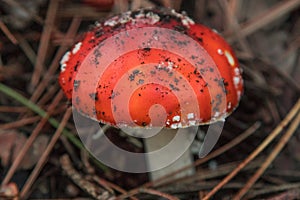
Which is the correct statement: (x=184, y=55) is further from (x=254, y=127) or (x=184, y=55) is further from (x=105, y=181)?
(x=254, y=127)

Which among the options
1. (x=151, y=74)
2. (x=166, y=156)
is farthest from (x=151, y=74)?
(x=166, y=156)

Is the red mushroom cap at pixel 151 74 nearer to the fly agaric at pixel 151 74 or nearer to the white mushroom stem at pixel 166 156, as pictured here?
the fly agaric at pixel 151 74

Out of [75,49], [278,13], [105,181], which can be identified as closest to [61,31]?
[75,49]

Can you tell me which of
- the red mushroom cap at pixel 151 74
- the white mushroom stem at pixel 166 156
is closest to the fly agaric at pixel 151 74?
the red mushroom cap at pixel 151 74

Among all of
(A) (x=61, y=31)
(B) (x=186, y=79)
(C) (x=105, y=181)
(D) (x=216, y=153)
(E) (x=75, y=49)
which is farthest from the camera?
(A) (x=61, y=31)

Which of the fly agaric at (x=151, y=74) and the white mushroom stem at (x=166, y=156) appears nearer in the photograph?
the fly agaric at (x=151, y=74)

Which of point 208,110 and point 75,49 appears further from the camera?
point 75,49

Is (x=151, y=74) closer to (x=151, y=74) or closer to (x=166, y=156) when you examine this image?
(x=151, y=74)
